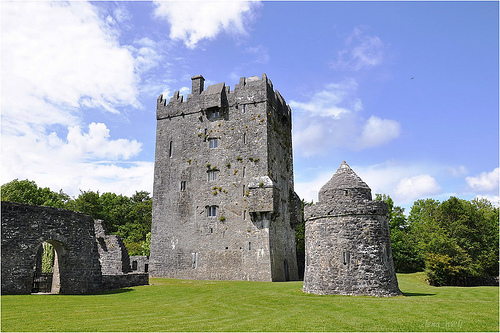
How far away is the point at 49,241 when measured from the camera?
65.8ft

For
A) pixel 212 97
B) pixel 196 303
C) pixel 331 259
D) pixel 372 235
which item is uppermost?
pixel 212 97

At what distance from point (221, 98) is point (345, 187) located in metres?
23.8

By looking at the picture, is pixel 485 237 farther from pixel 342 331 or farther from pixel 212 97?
pixel 342 331

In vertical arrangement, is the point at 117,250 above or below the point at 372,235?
below

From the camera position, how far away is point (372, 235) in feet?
63.1

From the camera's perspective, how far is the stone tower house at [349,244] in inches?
741

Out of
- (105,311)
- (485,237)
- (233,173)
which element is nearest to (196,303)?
(105,311)

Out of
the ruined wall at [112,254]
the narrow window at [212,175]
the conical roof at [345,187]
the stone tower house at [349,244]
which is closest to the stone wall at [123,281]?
the ruined wall at [112,254]

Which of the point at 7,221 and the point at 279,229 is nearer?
the point at 7,221

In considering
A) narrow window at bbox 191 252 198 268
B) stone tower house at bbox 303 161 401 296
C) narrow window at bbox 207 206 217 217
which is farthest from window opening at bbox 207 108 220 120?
stone tower house at bbox 303 161 401 296

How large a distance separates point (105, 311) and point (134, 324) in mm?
3356

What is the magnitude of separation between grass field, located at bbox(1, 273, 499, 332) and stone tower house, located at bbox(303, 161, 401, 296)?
1.10 meters

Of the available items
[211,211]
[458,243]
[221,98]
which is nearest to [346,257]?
[211,211]

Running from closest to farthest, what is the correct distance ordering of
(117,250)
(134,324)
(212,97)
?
(134,324)
(117,250)
(212,97)
